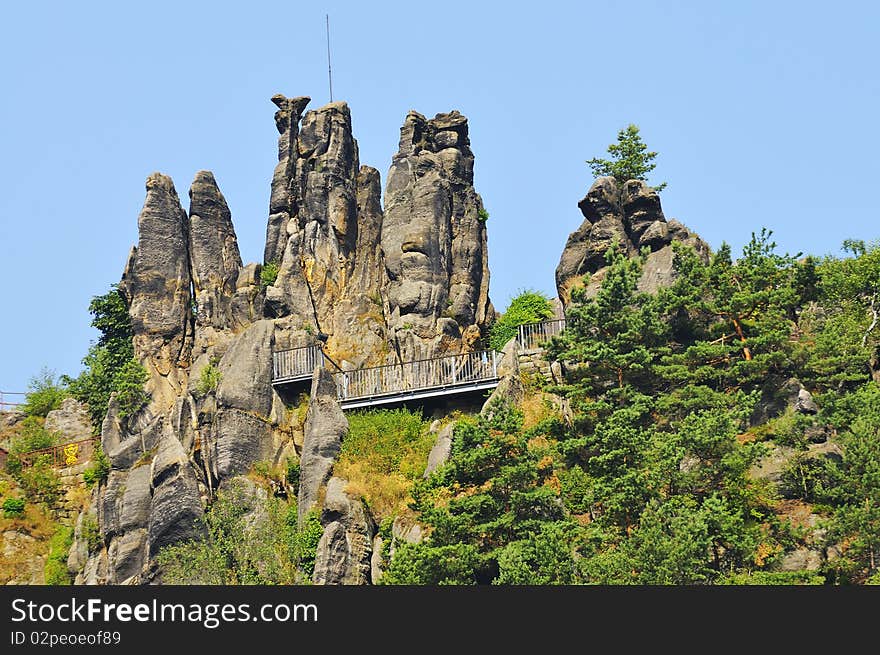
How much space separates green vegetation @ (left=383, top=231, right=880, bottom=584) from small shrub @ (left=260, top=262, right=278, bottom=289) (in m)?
13.4

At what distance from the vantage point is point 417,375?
4953cm

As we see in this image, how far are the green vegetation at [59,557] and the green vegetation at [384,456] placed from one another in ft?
37.7

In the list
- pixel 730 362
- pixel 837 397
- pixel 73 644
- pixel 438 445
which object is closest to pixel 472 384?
pixel 438 445

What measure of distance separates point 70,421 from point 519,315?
1712 centimetres

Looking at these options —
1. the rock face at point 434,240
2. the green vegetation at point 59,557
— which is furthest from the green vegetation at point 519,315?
the green vegetation at point 59,557

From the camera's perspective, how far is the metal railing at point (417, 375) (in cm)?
4869

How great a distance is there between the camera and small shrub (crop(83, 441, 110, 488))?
167 ft

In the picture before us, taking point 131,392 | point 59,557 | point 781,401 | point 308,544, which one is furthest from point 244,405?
point 781,401

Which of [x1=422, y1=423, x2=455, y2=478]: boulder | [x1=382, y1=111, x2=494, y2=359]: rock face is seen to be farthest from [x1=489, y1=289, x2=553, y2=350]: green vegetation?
[x1=422, y1=423, x2=455, y2=478]: boulder

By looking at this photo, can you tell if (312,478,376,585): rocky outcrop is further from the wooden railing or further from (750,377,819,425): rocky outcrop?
the wooden railing

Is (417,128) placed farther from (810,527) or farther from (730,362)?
(810,527)

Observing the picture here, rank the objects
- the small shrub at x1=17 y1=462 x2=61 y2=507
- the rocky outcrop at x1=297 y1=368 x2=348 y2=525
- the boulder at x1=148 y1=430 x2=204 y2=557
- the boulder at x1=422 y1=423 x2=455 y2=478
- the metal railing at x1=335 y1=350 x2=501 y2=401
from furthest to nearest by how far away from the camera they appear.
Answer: the small shrub at x1=17 y1=462 x2=61 y2=507
the metal railing at x1=335 y1=350 x2=501 y2=401
the rocky outcrop at x1=297 y1=368 x2=348 y2=525
the boulder at x1=148 y1=430 x2=204 y2=557
the boulder at x1=422 y1=423 x2=455 y2=478

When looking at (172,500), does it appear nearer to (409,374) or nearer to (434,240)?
(409,374)

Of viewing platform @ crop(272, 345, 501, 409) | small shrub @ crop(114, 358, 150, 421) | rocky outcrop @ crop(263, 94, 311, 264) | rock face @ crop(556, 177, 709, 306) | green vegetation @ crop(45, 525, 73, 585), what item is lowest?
green vegetation @ crop(45, 525, 73, 585)
